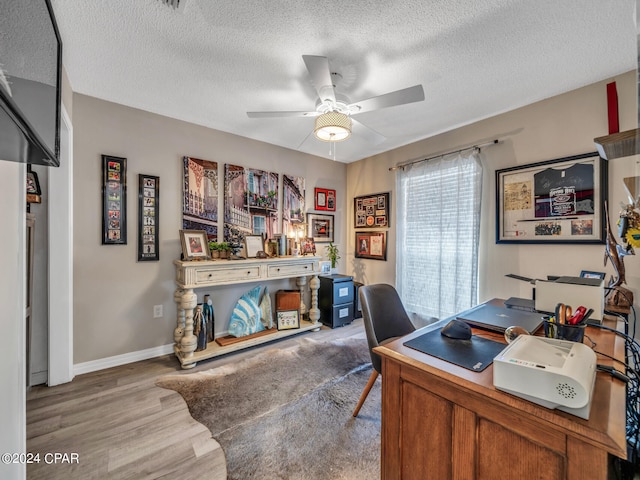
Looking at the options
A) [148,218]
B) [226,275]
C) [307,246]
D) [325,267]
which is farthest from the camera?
[325,267]

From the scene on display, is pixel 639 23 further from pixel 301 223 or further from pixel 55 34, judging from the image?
pixel 301 223

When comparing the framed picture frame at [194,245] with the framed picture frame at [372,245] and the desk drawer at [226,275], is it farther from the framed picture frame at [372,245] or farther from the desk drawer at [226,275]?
the framed picture frame at [372,245]

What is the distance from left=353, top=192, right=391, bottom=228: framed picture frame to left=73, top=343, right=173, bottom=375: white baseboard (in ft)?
9.71

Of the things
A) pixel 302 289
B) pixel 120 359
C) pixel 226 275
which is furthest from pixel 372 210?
pixel 120 359

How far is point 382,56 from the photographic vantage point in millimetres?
1779

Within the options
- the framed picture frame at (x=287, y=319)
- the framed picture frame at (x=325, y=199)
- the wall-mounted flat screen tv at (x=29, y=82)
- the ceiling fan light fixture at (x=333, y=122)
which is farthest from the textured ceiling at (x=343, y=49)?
the framed picture frame at (x=287, y=319)

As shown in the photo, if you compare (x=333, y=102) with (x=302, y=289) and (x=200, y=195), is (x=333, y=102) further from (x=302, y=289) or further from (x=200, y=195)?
(x=302, y=289)

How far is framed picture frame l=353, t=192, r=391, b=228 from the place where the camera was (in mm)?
3682

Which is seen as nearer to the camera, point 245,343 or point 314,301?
point 245,343

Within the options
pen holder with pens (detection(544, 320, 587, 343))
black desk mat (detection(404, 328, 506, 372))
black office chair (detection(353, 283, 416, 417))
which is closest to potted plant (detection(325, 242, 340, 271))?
black office chair (detection(353, 283, 416, 417))

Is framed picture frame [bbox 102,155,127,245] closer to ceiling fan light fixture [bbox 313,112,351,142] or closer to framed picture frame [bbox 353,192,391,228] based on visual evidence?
ceiling fan light fixture [bbox 313,112,351,142]

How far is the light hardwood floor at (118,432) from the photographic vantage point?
1.37 metres

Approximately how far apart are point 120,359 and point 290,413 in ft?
5.97

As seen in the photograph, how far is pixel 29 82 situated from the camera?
0.66 meters
